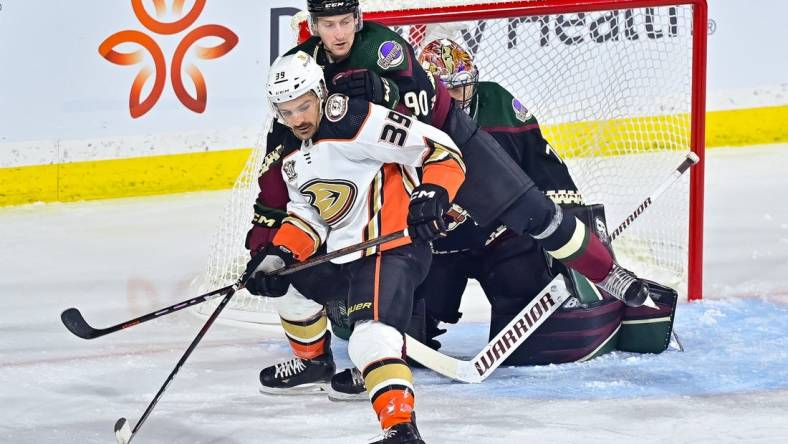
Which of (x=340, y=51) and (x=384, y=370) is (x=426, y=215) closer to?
(x=384, y=370)

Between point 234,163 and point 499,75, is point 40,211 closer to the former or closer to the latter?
point 234,163

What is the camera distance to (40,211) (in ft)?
17.0

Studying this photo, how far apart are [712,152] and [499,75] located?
5.45ft

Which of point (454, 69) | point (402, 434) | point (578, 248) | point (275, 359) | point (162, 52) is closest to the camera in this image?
point (402, 434)

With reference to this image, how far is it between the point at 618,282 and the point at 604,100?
46.8 inches

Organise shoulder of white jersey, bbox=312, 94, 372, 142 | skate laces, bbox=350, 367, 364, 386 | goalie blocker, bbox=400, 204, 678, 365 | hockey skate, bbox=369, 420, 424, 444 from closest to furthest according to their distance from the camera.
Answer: hockey skate, bbox=369, 420, 424, 444
shoulder of white jersey, bbox=312, 94, 372, 142
skate laces, bbox=350, 367, 364, 386
goalie blocker, bbox=400, 204, 678, 365

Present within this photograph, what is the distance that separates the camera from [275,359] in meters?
3.64

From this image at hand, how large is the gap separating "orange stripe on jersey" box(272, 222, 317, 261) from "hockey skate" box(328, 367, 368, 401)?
33 centimetres

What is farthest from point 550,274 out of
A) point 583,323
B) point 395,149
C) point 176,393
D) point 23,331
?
point 23,331

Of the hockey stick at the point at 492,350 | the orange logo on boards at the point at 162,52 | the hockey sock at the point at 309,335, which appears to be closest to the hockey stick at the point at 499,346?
the hockey stick at the point at 492,350

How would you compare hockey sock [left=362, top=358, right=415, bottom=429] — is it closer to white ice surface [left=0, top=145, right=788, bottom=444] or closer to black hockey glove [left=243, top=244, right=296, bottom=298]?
white ice surface [left=0, top=145, right=788, bottom=444]

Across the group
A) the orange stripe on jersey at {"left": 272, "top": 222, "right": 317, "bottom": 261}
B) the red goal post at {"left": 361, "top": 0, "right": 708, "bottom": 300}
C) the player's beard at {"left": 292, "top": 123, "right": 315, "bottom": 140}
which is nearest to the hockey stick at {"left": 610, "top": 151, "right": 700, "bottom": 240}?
the red goal post at {"left": 361, "top": 0, "right": 708, "bottom": 300}

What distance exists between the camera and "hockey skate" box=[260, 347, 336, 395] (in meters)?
3.29

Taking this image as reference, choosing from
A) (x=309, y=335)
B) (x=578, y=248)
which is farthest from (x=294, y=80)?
(x=578, y=248)
